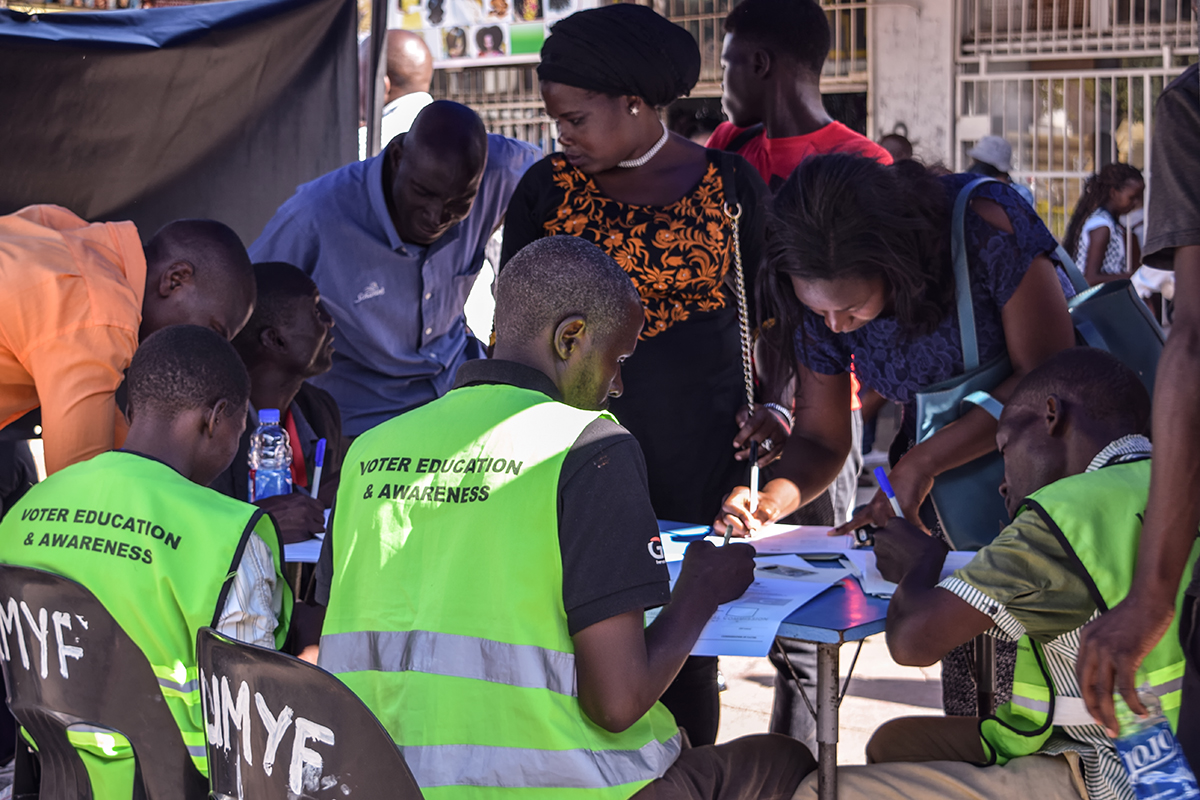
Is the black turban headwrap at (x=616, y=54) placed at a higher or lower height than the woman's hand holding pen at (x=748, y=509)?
higher

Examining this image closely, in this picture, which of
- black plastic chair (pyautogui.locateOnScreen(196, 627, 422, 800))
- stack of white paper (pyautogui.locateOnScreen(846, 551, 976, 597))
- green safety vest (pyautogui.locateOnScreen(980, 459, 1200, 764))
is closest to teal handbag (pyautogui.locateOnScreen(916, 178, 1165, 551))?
stack of white paper (pyautogui.locateOnScreen(846, 551, 976, 597))

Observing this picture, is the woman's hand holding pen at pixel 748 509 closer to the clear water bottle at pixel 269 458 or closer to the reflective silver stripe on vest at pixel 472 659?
the reflective silver stripe on vest at pixel 472 659

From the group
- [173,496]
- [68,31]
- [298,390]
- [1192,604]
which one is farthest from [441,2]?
[1192,604]

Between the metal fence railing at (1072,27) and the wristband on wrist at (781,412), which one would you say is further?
the metal fence railing at (1072,27)

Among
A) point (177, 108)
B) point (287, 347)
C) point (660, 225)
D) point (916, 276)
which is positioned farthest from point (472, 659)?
point (177, 108)

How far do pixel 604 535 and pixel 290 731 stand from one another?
0.44 meters

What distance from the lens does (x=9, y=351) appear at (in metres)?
2.46

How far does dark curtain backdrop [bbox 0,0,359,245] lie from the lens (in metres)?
3.78

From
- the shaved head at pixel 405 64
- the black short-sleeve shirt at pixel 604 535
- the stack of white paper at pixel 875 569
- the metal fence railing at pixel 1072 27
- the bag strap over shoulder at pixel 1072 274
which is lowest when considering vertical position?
the stack of white paper at pixel 875 569

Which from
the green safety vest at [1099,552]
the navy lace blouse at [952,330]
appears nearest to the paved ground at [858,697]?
the navy lace blouse at [952,330]

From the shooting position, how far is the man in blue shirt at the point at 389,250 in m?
3.52

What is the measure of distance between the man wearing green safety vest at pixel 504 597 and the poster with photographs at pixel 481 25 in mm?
8121

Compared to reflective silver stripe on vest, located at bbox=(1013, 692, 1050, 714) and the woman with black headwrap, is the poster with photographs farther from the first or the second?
reflective silver stripe on vest, located at bbox=(1013, 692, 1050, 714)

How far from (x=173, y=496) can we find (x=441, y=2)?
8278 millimetres
